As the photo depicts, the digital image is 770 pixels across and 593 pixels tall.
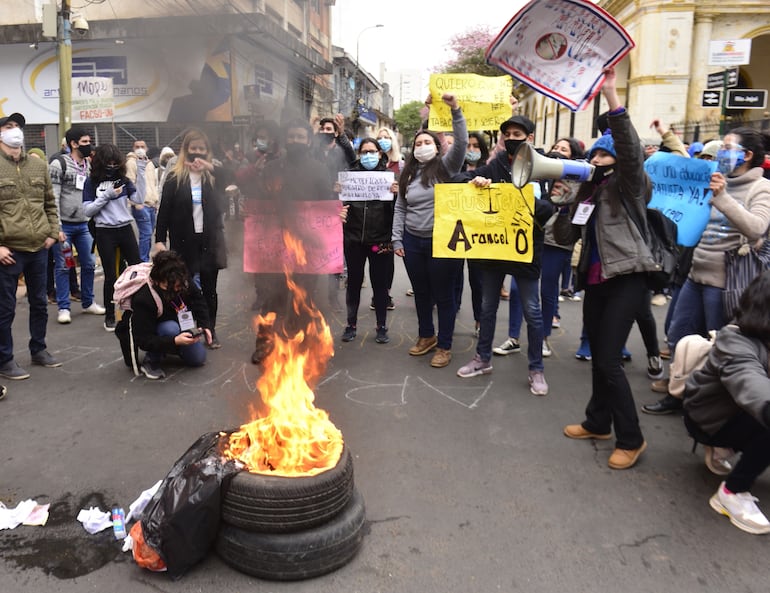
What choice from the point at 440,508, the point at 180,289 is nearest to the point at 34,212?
the point at 180,289

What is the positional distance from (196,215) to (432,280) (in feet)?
7.83

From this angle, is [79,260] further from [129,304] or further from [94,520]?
[94,520]

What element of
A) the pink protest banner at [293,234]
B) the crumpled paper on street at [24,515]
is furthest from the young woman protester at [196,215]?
the crumpled paper on street at [24,515]

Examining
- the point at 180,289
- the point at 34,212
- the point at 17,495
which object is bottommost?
the point at 17,495

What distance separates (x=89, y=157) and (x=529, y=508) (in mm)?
6661

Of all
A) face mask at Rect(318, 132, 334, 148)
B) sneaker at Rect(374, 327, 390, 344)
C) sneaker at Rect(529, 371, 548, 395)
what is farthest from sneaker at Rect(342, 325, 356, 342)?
face mask at Rect(318, 132, 334, 148)

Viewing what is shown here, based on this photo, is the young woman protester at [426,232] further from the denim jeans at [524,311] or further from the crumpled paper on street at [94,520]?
the crumpled paper on street at [94,520]

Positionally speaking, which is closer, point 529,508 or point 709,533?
point 709,533

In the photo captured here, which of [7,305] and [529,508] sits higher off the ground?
[7,305]

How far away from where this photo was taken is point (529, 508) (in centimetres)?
311

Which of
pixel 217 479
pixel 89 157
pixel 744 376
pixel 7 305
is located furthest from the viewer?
pixel 89 157

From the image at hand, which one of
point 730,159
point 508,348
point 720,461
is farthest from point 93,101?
point 720,461

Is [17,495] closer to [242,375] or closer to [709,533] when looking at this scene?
[242,375]

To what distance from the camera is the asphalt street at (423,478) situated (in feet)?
8.50
